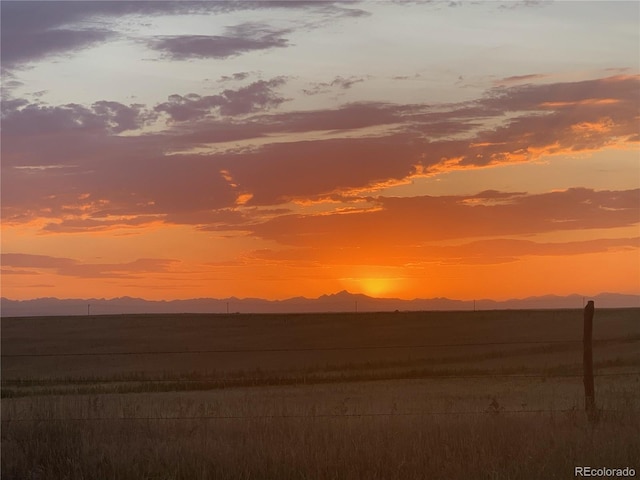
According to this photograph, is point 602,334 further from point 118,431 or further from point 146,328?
point 118,431

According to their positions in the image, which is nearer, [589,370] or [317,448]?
[317,448]

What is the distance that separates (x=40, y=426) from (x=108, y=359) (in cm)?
4171

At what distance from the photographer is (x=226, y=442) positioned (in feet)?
32.2

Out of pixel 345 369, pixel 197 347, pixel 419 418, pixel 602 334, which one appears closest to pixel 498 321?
pixel 602 334

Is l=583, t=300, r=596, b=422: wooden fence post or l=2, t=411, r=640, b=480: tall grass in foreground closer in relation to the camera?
l=2, t=411, r=640, b=480: tall grass in foreground

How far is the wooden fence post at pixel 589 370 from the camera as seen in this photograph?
11312mm

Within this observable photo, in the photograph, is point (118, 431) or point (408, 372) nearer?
point (118, 431)

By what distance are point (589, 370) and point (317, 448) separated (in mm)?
4632

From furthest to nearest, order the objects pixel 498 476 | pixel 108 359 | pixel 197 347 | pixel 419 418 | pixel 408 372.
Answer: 1. pixel 197 347
2. pixel 108 359
3. pixel 408 372
4. pixel 419 418
5. pixel 498 476

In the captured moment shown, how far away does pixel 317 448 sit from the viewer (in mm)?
9508

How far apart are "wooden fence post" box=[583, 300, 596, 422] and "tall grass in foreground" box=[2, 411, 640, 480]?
380 millimetres

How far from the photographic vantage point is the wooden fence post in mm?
11312

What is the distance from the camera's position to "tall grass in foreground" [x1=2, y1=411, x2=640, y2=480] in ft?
29.5

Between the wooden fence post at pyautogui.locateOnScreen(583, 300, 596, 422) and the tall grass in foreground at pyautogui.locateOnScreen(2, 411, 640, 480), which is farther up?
the wooden fence post at pyautogui.locateOnScreen(583, 300, 596, 422)
